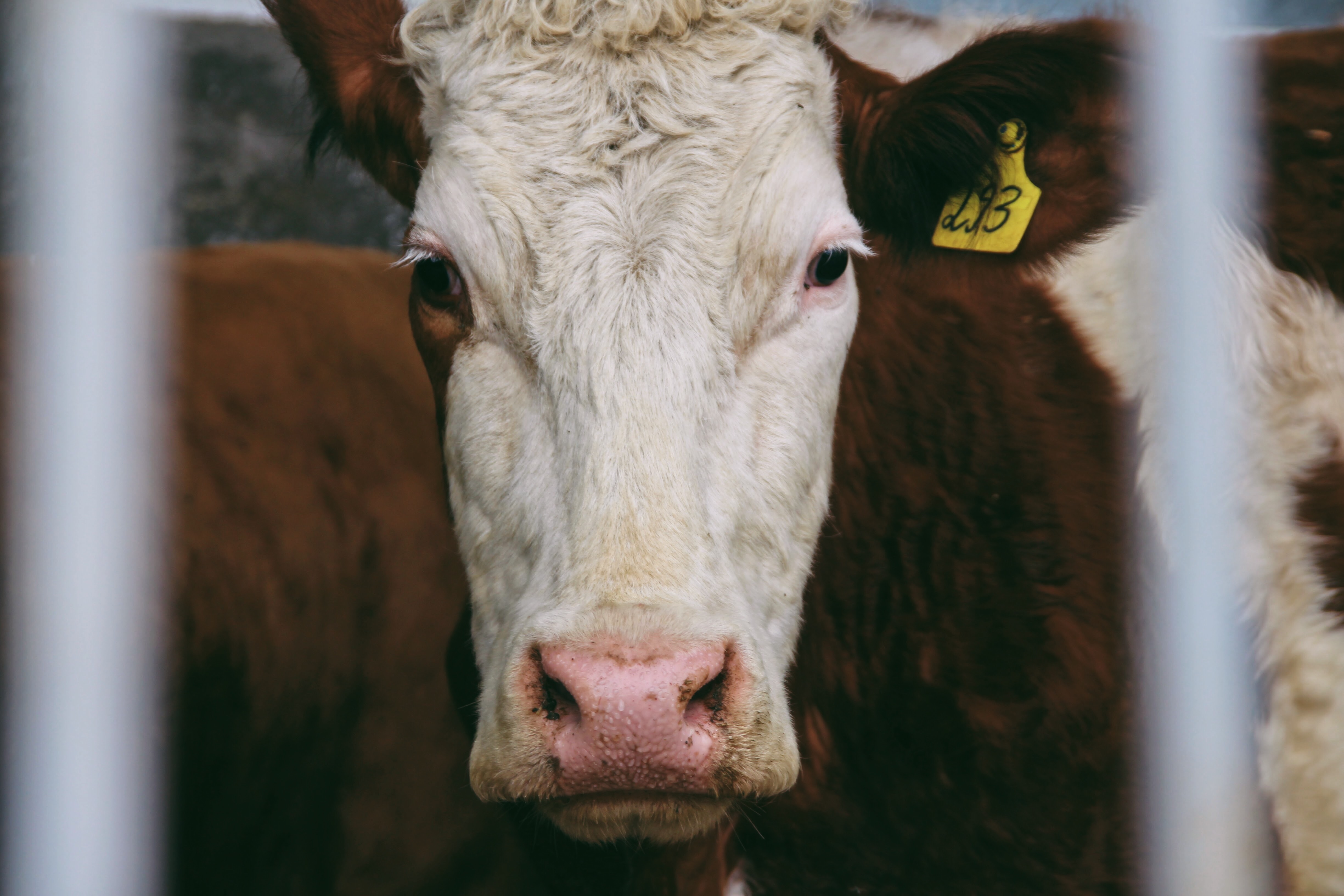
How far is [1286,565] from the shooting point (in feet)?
6.72

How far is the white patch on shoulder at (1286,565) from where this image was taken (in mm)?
2033

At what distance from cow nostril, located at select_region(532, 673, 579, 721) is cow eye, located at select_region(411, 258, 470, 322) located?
0.65 m

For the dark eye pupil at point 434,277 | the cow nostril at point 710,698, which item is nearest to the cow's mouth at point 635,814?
the cow nostril at point 710,698

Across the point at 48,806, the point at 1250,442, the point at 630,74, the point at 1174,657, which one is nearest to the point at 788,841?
the point at 1174,657

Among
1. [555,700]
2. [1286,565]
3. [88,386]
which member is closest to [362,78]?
[88,386]

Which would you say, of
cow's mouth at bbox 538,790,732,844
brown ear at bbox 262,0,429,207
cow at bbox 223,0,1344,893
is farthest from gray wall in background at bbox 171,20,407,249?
cow's mouth at bbox 538,790,732,844

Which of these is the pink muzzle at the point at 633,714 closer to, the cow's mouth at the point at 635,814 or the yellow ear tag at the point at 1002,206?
the cow's mouth at the point at 635,814

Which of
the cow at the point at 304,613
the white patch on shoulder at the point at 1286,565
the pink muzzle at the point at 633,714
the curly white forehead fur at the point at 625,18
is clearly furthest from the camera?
the cow at the point at 304,613

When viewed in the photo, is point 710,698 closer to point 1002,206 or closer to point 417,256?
point 417,256

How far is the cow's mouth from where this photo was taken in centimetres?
139

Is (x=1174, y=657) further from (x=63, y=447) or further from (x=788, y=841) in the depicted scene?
(x=63, y=447)

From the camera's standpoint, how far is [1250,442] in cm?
206

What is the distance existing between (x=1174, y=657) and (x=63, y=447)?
1577mm

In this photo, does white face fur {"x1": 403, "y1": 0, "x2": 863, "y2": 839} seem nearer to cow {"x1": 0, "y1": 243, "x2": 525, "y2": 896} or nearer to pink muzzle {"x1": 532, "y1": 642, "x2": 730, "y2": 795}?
pink muzzle {"x1": 532, "y1": 642, "x2": 730, "y2": 795}
